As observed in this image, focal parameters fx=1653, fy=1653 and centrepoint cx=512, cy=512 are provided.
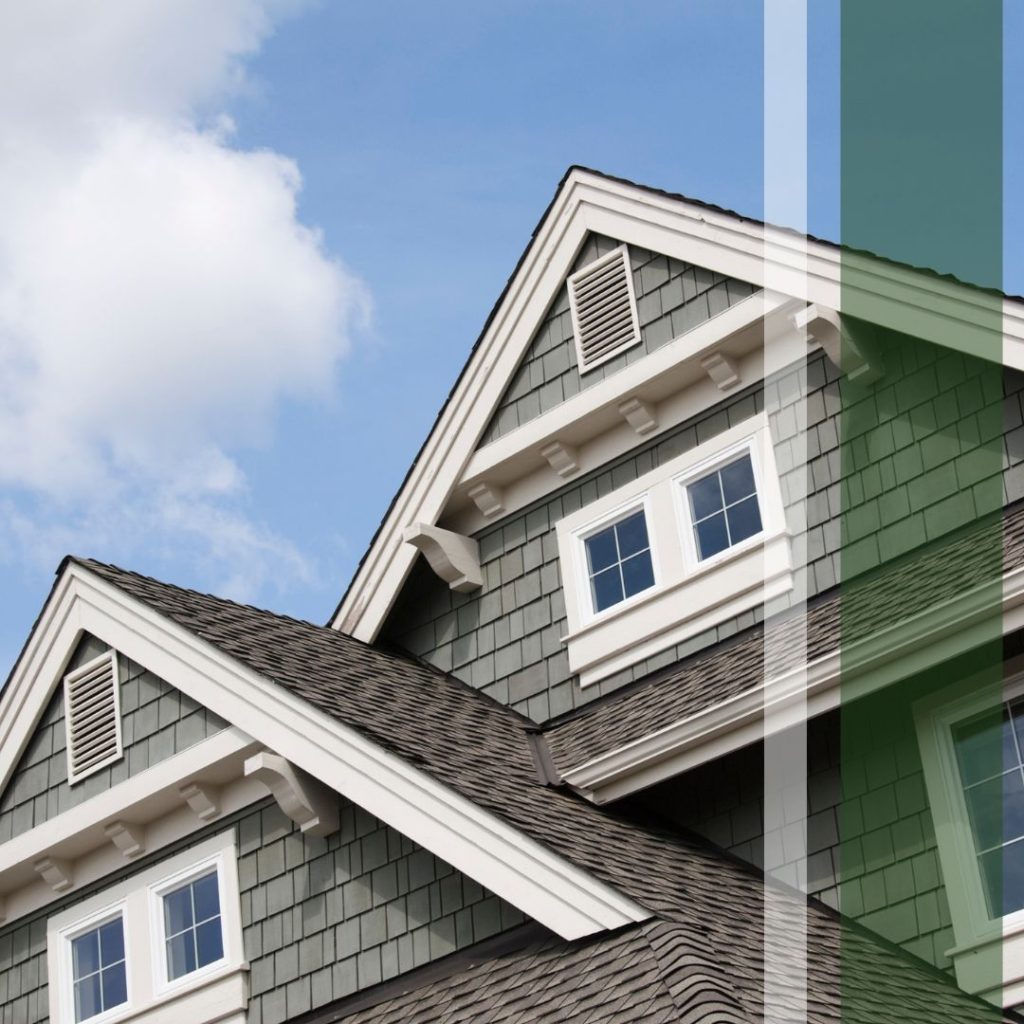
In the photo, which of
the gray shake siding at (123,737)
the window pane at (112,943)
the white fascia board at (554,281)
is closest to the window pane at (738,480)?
the white fascia board at (554,281)

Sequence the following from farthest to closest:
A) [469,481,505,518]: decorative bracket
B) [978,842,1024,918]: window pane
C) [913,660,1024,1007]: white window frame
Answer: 1. [469,481,505,518]: decorative bracket
2. [978,842,1024,918]: window pane
3. [913,660,1024,1007]: white window frame

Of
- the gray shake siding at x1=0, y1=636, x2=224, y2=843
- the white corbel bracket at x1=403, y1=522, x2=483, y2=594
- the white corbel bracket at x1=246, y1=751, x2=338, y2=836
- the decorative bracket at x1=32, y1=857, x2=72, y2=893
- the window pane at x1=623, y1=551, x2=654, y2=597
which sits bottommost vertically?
the white corbel bracket at x1=246, y1=751, x2=338, y2=836

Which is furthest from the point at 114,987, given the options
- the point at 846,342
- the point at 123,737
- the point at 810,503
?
the point at 846,342

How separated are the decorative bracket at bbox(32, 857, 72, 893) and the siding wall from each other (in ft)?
15.3

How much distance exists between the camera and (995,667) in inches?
368

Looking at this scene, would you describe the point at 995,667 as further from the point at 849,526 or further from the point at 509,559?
the point at 509,559

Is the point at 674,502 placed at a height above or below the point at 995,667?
above

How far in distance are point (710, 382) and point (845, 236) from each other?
541 centimetres

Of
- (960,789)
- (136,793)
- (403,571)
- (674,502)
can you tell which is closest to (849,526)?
(674,502)

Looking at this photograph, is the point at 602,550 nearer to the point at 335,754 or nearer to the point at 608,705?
the point at 608,705

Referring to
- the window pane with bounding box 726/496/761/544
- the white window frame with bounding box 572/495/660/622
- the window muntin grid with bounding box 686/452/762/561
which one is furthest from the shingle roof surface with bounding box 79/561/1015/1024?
the window pane with bounding box 726/496/761/544

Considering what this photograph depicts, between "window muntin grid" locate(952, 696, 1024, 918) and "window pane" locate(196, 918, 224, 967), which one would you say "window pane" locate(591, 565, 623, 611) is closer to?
"window muntin grid" locate(952, 696, 1024, 918)

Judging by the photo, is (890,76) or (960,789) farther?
(960,789)

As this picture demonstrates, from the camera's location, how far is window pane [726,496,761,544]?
457 inches
